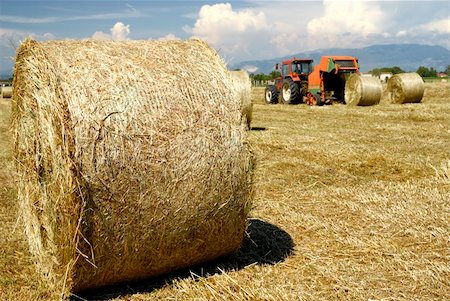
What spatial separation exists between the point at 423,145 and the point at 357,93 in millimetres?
9346

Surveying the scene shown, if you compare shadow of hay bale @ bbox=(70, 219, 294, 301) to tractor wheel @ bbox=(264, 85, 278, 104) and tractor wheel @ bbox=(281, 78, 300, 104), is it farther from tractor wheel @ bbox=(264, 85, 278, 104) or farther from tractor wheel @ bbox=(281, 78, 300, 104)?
tractor wheel @ bbox=(264, 85, 278, 104)

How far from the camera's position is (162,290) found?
13.8ft

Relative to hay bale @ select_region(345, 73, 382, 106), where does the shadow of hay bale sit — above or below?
below

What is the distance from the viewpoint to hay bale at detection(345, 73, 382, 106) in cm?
1952

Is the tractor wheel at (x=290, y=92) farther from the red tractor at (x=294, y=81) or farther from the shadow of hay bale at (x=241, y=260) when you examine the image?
the shadow of hay bale at (x=241, y=260)

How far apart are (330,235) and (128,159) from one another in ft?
8.52

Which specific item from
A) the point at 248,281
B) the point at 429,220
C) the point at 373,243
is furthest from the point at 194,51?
the point at 429,220

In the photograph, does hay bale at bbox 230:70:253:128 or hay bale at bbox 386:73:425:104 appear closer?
hay bale at bbox 230:70:253:128

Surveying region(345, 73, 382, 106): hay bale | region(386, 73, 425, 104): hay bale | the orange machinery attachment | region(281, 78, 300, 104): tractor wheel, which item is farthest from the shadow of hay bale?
region(281, 78, 300, 104): tractor wheel

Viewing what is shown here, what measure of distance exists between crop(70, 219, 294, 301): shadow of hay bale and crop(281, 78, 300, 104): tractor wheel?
16.9 m

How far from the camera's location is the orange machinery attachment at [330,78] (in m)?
21.0

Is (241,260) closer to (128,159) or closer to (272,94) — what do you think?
(128,159)

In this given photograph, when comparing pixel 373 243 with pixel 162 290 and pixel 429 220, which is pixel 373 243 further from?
pixel 162 290

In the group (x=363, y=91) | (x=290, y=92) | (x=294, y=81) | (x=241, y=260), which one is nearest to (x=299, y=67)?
(x=294, y=81)
